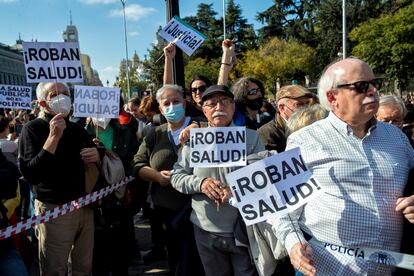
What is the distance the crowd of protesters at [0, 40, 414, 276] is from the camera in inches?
83.7

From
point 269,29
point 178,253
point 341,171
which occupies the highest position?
point 269,29

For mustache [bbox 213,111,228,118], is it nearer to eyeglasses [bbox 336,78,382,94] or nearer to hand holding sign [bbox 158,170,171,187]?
hand holding sign [bbox 158,170,171,187]

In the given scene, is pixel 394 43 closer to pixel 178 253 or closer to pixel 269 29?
pixel 178 253

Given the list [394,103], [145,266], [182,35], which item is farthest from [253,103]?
[145,266]

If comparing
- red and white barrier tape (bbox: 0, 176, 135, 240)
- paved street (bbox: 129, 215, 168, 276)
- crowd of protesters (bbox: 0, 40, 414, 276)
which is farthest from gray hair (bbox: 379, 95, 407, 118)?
paved street (bbox: 129, 215, 168, 276)

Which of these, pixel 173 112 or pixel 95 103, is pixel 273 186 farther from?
pixel 95 103

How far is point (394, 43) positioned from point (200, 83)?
93.1 feet

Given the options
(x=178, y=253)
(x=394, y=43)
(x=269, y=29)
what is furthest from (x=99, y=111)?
(x=269, y=29)

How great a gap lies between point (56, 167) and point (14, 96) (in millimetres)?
7634

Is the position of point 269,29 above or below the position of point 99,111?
above

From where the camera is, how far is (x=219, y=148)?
295 centimetres

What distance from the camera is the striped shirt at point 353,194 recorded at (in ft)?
6.87

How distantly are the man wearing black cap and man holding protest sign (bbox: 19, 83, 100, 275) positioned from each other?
984 millimetres

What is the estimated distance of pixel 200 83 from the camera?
15.2 feet
